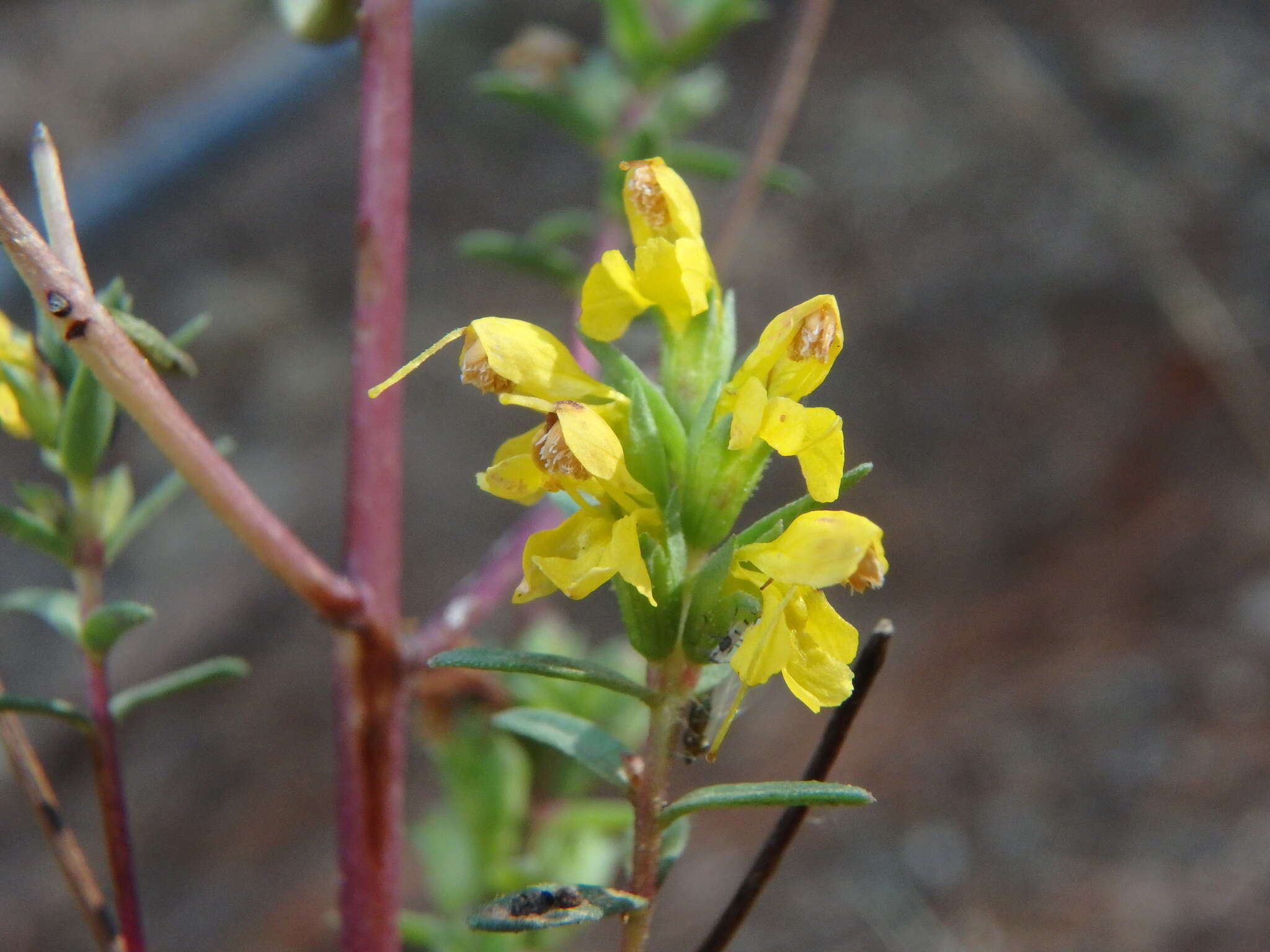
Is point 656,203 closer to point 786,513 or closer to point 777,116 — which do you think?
point 786,513

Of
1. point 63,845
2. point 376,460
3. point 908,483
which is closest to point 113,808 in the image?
point 63,845

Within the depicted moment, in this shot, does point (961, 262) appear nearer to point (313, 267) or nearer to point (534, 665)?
point (313, 267)

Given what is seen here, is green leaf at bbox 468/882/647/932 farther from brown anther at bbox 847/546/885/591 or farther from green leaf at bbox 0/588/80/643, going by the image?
green leaf at bbox 0/588/80/643

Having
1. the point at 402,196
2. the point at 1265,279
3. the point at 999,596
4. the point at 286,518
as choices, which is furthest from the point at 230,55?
the point at 402,196

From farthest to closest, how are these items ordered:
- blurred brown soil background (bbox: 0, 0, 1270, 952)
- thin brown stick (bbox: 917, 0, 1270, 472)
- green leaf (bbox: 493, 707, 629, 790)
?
thin brown stick (bbox: 917, 0, 1270, 472), blurred brown soil background (bbox: 0, 0, 1270, 952), green leaf (bbox: 493, 707, 629, 790)

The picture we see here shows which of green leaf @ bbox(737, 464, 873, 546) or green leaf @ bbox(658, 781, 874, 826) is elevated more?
green leaf @ bbox(737, 464, 873, 546)

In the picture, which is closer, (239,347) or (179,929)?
(179,929)

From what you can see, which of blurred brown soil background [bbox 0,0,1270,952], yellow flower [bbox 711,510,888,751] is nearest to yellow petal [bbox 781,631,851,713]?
yellow flower [bbox 711,510,888,751]
